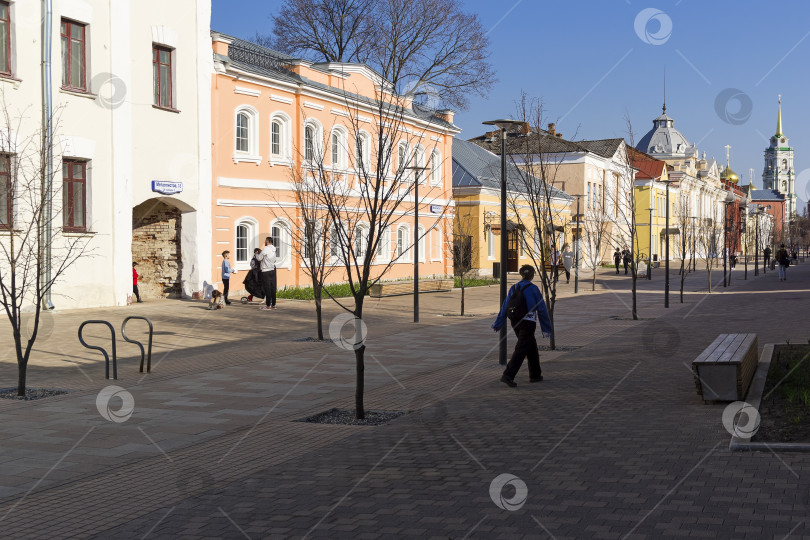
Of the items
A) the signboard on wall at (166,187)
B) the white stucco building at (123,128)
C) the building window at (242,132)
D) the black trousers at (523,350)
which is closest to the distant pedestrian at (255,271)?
the white stucco building at (123,128)

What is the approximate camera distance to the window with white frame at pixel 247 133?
27.8 m

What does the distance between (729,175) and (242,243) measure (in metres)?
123

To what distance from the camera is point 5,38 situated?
64.0 ft

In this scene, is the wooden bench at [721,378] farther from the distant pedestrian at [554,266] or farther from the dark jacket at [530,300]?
the distant pedestrian at [554,266]

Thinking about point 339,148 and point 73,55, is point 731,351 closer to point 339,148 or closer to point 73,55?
point 73,55

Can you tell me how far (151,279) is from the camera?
2623cm

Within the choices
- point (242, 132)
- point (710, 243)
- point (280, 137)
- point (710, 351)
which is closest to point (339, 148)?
point (280, 137)

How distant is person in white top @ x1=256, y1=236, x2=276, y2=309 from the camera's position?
22.9m

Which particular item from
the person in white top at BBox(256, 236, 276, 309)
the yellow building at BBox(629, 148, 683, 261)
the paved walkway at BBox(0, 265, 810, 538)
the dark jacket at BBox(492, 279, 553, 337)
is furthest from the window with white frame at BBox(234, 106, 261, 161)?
the yellow building at BBox(629, 148, 683, 261)

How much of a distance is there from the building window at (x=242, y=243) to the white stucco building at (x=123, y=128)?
1974 mm

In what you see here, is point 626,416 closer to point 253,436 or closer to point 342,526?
point 253,436

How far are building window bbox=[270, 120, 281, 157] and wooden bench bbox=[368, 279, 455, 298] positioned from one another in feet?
18.5

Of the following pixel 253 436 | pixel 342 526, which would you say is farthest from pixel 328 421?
pixel 342 526

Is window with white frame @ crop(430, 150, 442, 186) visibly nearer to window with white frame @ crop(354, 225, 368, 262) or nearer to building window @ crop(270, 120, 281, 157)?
window with white frame @ crop(354, 225, 368, 262)
